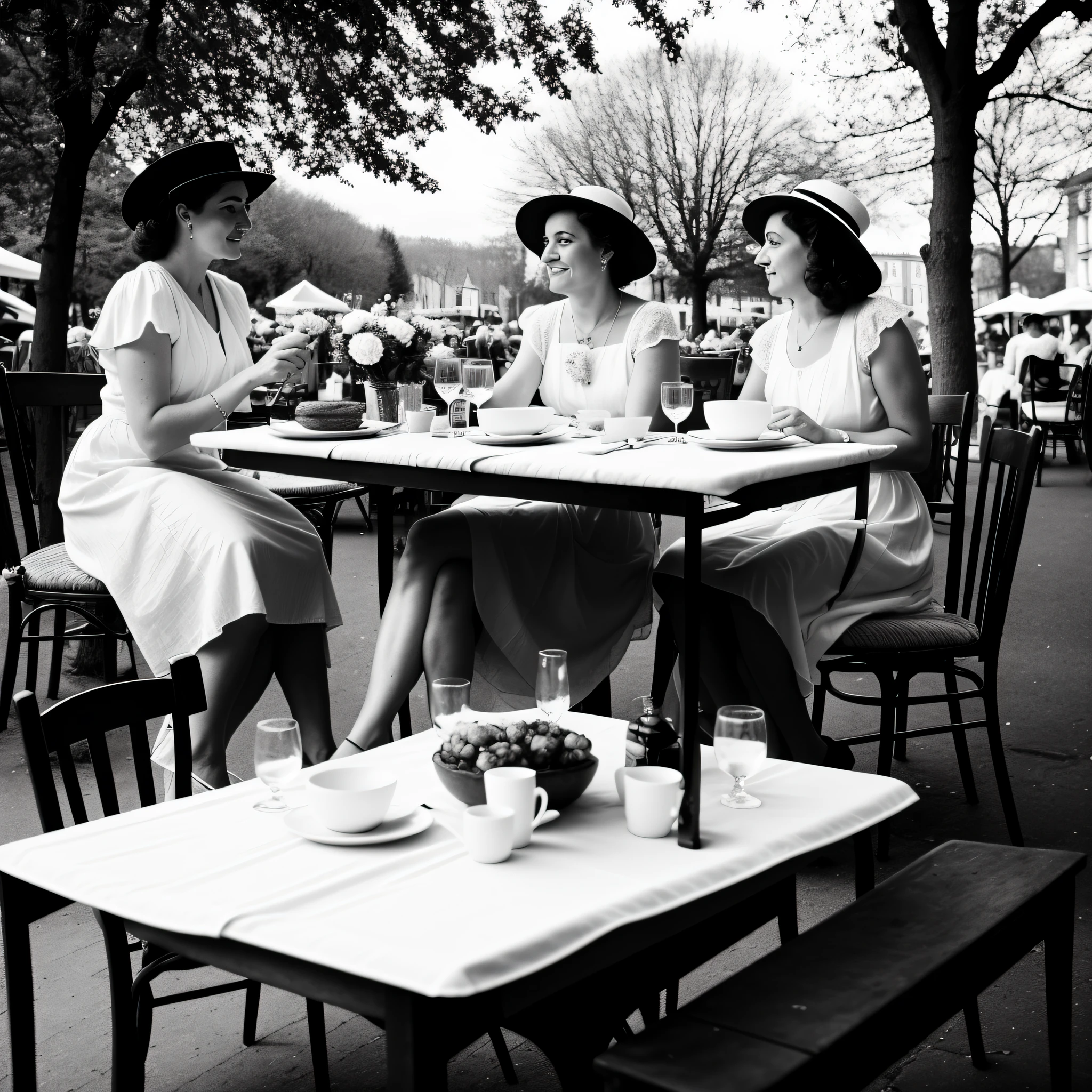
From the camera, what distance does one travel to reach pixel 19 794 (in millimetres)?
3844

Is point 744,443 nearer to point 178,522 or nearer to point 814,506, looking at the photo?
point 814,506

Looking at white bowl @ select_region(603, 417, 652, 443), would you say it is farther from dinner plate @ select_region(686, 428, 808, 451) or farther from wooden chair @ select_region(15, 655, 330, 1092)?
wooden chair @ select_region(15, 655, 330, 1092)

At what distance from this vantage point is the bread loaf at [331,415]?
3.30 metres

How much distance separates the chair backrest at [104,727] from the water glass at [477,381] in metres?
1.39

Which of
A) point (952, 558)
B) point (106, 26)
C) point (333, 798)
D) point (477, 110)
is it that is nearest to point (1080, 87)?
point (477, 110)

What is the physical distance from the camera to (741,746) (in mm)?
2062

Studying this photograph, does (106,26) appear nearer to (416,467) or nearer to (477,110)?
(477,110)

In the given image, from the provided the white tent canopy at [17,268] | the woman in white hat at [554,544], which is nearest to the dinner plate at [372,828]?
the woman in white hat at [554,544]

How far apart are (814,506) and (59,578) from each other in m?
2.36

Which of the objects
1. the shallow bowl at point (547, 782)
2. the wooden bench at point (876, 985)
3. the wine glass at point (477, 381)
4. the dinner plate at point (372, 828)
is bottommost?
the wooden bench at point (876, 985)

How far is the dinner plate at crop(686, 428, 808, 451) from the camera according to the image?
9.16 ft

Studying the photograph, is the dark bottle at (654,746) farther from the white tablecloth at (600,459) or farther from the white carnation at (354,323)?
the white carnation at (354,323)

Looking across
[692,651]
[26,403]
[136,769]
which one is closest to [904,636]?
[692,651]

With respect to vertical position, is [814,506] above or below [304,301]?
below
